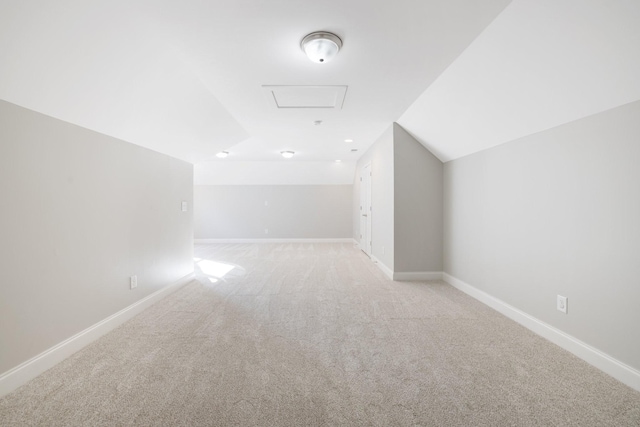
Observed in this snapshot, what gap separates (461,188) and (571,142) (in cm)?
163

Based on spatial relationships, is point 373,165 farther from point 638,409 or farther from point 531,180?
point 638,409

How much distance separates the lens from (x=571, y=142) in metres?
2.24

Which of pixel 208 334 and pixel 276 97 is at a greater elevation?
pixel 276 97

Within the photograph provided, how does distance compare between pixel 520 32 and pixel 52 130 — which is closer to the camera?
pixel 520 32

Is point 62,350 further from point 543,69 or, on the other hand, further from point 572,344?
point 543,69

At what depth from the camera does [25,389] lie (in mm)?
1776

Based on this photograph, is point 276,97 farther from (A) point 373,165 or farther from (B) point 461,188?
(A) point 373,165

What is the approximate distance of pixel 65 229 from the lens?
7.22ft

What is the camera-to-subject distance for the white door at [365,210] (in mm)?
6319

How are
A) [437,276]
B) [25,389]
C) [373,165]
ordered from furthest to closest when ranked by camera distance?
[373,165], [437,276], [25,389]

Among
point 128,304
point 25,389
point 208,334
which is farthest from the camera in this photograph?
point 128,304

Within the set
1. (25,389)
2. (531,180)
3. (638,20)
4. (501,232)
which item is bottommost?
(25,389)

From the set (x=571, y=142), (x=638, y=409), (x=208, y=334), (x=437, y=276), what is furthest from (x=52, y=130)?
(x=437, y=276)

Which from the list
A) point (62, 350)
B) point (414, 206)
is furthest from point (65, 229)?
point (414, 206)
